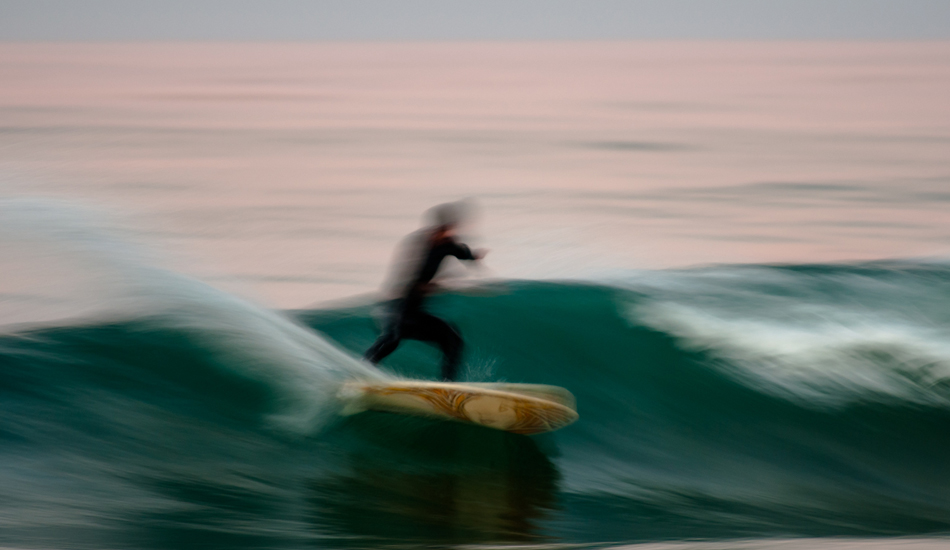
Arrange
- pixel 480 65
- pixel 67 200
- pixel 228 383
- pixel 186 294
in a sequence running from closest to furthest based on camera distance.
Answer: pixel 228 383
pixel 186 294
pixel 67 200
pixel 480 65

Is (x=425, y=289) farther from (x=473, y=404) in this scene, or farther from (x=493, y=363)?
(x=493, y=363)

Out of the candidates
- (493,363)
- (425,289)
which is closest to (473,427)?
(425,289)

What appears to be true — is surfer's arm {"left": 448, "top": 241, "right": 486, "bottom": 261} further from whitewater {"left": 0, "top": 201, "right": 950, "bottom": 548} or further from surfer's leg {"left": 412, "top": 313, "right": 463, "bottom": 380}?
surfer's leg {"left": 412, "top": 313, "right": 463, "bottom": 380}

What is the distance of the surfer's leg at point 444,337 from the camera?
6.44 meters

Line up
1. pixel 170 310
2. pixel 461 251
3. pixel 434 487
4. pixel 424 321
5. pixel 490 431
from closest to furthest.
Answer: pixel 434 487
pixel 461 251
pixel 424 321
pixel 490 431
pixel 170 310

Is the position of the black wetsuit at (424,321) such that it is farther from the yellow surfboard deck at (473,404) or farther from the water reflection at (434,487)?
the water reflection at (434,487)

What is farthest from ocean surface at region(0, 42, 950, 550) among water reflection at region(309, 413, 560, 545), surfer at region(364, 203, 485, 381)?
surfer at region(364, 203, 485, 381)

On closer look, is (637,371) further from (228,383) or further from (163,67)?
(163,67)

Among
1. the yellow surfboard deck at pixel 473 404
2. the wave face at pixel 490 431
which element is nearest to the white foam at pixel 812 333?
the wave face at pixel 490 431

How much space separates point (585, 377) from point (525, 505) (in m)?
2.26

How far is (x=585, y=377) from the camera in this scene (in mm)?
8094

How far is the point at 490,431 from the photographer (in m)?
6.56

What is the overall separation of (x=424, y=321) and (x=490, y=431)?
30.2 inches

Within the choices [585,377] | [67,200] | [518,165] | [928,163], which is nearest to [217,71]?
[518,165]
